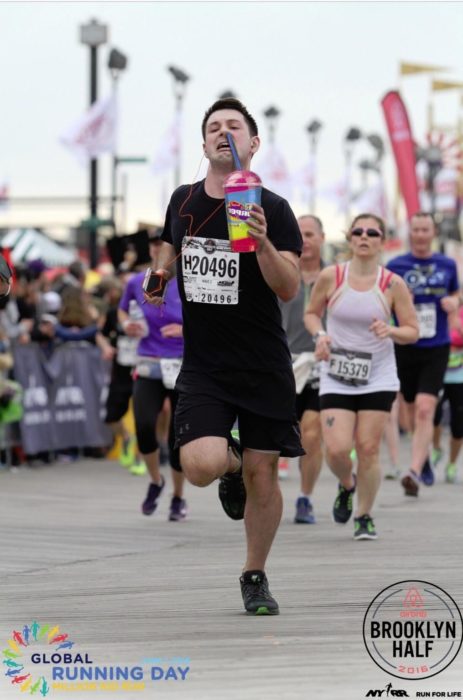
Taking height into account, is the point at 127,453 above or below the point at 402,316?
below

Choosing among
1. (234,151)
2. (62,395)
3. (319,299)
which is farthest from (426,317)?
(234,151)

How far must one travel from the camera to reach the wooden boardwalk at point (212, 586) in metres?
5.74

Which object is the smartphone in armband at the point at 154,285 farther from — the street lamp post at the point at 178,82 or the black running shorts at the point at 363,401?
the street lamp post at the point at 178,82

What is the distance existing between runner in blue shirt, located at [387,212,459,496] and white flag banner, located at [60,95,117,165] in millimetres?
12819

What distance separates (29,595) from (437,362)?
6.82m

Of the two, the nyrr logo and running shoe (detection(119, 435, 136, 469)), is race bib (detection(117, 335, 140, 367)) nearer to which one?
running shoe (detection(119, 435, 136, 469))

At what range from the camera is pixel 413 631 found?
6473mm

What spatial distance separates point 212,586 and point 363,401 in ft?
8.26

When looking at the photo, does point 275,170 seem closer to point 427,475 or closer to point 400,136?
point 400,136

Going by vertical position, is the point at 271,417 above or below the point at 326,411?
above

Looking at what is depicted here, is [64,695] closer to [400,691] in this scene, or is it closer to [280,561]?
[400,691]

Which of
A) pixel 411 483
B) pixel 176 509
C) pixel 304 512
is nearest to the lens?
pixel 304 512

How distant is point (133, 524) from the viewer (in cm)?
1196

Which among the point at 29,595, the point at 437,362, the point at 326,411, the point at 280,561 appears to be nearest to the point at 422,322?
the point at 437,362
